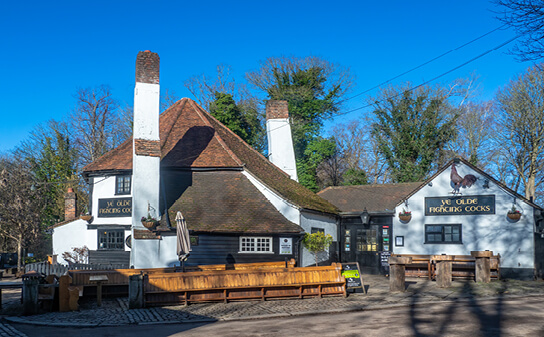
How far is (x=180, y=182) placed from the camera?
23.6 m

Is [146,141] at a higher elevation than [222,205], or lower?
higher

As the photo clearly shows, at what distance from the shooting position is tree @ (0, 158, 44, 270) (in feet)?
109

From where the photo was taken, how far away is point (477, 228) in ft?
73.0

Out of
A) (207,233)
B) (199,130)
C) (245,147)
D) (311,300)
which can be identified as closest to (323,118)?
(245,147)

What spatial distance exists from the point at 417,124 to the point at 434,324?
1197 inches

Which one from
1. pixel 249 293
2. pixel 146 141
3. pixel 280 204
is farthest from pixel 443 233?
pixel 146 141

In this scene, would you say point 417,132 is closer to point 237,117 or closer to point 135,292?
point 237,117

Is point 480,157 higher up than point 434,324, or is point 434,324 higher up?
point 480,157

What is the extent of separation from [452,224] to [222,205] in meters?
10.3

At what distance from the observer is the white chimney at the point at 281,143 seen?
30047 millimetres

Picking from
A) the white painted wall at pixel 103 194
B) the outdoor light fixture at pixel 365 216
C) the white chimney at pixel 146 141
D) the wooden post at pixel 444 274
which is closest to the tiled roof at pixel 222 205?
the white chimney at pixel 146 141

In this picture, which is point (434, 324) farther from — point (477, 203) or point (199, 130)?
point (199, 130)

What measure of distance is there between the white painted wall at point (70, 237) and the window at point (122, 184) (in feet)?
8.77

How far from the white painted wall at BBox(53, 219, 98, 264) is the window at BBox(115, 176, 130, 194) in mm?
2674
